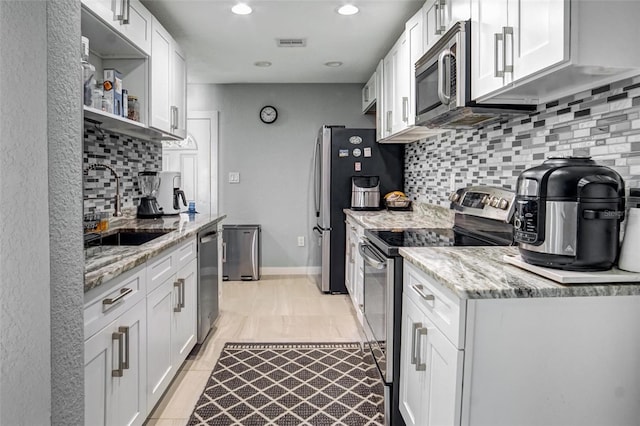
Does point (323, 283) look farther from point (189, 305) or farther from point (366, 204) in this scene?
point (189, 305)

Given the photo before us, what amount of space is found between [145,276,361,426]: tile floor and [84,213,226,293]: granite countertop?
81cm

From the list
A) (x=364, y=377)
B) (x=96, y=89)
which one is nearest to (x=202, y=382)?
(x=364, y=377)

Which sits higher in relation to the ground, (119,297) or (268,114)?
(268,114)

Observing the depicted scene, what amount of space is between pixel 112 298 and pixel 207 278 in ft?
5.01

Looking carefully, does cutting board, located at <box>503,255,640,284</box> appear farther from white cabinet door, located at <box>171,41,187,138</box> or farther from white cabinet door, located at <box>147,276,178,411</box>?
white cabinet door, located at <box>171,41,187,138</box>

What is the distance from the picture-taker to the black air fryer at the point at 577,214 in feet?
4.04

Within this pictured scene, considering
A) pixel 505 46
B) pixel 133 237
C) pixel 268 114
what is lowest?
pixel 133 237

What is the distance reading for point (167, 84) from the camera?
3.06 metres

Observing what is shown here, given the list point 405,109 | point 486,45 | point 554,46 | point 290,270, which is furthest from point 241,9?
point 290,270

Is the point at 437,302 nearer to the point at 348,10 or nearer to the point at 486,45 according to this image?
the point at 486,45

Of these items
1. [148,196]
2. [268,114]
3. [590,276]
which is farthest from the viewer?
[268,114]

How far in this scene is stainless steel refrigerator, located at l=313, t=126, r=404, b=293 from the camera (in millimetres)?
4227

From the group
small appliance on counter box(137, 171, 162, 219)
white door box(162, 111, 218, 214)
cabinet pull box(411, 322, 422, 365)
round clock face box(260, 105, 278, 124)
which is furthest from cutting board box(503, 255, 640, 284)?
white door box(162, 111, 218, 214)

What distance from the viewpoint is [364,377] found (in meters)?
2.49
